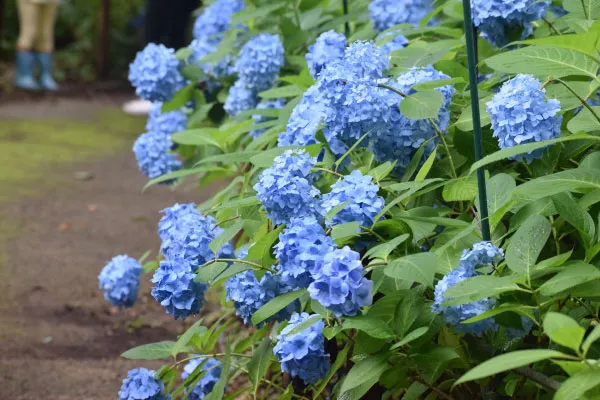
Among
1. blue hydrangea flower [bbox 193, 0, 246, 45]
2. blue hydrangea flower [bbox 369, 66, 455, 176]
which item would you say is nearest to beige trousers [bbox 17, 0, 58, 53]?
blue hydrangea flower [bbox 193, 0, 246, 45]

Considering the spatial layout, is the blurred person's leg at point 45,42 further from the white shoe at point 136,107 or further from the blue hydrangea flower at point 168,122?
the blue hydrangea flower at point 168,122

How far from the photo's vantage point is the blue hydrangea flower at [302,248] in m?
1.39

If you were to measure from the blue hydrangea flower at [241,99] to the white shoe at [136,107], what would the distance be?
→ 17.7 ft

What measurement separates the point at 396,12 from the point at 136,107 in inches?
232

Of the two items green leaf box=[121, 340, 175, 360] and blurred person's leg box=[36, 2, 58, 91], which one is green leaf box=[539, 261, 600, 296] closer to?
green leaf box=[121, 340, 175, 360]

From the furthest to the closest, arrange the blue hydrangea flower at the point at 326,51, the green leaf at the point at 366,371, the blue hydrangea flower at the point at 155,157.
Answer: the blue hydrangea flower at the point at 155,157 < the blue hydrangea flower at the point at 326,51 < the green leaf at the point at 366,371

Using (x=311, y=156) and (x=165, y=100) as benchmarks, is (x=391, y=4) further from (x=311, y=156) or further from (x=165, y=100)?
(x=311, y=156)

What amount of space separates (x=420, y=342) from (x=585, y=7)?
797mm

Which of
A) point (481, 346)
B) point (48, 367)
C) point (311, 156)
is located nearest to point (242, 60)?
point (311, 156)

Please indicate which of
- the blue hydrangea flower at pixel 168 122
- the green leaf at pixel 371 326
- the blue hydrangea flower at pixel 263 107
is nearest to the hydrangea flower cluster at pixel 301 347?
the green leaf at pixel 371 326

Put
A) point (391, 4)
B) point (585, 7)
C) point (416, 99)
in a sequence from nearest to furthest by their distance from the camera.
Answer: point (416, 99), point (585, 7), point (391, 4)

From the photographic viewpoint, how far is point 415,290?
1.46 metres

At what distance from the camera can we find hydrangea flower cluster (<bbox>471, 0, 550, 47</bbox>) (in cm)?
179

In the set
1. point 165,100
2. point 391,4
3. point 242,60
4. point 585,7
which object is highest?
point 585,7
